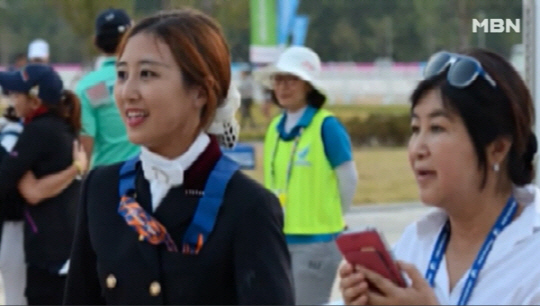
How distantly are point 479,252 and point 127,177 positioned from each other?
3.16ft

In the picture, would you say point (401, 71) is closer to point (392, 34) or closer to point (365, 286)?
point (392, 34)

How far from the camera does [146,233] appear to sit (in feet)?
9.92

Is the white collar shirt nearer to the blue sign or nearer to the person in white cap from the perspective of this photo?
the blue sign

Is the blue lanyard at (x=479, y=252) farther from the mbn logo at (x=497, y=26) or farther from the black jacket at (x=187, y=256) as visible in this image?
the mbn logo at (x=497, y=26)

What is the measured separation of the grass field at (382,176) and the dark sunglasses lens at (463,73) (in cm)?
1207

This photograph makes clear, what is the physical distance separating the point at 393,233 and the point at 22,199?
7.68 metres

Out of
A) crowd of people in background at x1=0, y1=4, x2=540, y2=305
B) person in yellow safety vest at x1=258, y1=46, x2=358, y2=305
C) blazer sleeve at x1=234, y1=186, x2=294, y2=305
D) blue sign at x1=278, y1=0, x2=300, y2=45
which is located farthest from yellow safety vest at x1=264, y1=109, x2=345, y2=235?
blue sign at x1=278, y1=0, x2=300, y2=45

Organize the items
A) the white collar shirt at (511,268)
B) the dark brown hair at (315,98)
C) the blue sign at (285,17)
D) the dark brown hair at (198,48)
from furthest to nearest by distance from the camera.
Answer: the blue sign at (285,17)
the dark brown hair at (315,98)
the dark brown hair at (198,48)
the white collar shirt at (511,268)

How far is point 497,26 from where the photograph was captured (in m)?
5.01

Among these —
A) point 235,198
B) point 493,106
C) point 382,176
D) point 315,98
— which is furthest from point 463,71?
point 382,176

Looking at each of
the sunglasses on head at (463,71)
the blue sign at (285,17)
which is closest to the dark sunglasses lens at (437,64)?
the sunglasses on head at (463,71)

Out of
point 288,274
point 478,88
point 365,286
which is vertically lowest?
point 288,274

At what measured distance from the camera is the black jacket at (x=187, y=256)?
2.98m

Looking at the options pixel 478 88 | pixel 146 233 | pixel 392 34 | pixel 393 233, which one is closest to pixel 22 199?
pixel 146 233
